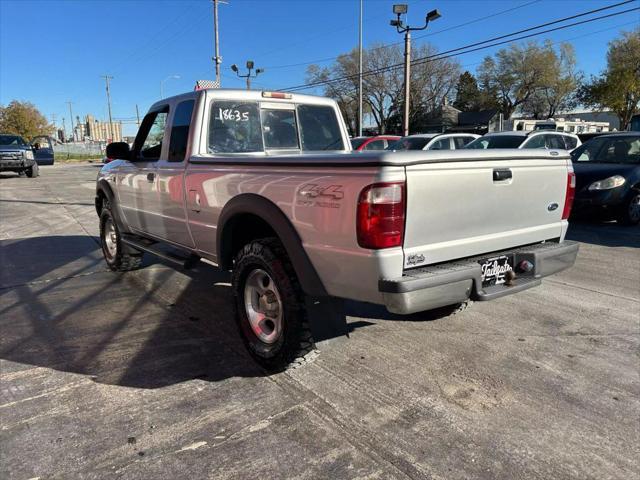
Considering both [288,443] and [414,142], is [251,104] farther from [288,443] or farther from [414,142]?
[414,142]

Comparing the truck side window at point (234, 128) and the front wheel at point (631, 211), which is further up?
the truck side window at point (234, 128)

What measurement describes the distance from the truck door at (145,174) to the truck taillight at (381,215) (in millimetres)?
2735

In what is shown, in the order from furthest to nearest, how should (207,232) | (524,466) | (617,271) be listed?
1. (617,271)
2. (207,232)
3. (524,466)

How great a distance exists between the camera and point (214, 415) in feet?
9.55

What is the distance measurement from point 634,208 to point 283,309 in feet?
26.3

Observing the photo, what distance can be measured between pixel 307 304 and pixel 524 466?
1467mm

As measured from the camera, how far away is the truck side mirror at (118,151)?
16.4 feet

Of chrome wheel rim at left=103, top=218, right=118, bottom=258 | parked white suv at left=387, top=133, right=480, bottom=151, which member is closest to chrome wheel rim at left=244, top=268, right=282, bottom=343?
chrome wheel rim at left=103, top=218, right=118, bottom=258

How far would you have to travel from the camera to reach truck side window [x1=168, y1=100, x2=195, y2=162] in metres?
4.36

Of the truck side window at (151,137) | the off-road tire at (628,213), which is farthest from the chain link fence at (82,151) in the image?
the off-road tire at (628,213)

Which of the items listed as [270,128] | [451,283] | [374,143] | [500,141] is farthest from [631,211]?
[374,143]

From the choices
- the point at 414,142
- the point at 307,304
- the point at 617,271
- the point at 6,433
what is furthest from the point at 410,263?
the point at 414,142

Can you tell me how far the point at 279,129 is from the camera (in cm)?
468

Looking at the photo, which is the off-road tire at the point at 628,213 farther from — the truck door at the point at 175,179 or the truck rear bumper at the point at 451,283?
the truck door at the point at 175,179
